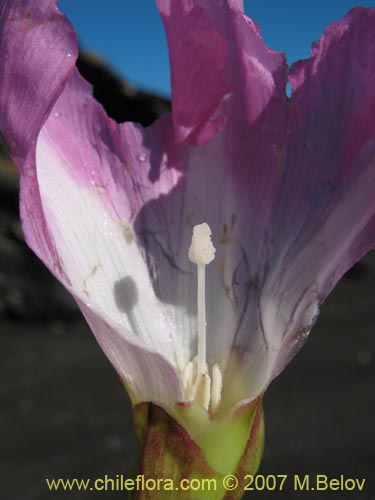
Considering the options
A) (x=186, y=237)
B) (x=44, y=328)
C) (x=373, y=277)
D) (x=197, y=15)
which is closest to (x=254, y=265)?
(x=186, y=237)

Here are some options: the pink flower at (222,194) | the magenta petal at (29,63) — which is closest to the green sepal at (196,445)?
the pink flower at (222,194)

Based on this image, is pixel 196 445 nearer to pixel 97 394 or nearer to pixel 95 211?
pixel 95 211

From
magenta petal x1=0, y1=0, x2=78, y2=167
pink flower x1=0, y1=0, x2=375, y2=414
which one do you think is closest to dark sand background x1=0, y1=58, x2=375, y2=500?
pink flower x1=0, y1=0, x2=375, y2=414

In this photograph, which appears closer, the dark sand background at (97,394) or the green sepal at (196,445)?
the green sepal at (196,445)

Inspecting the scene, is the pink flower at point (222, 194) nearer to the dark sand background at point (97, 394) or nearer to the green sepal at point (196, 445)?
the green sepal at point (196, 445)

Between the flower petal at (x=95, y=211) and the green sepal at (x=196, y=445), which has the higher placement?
the flower petal at (x=95, y=211)

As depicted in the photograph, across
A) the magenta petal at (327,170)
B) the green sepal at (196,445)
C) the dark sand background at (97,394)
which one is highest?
the dark sand background at (97,394)

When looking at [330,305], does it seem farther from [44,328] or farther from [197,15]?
[197,15]
